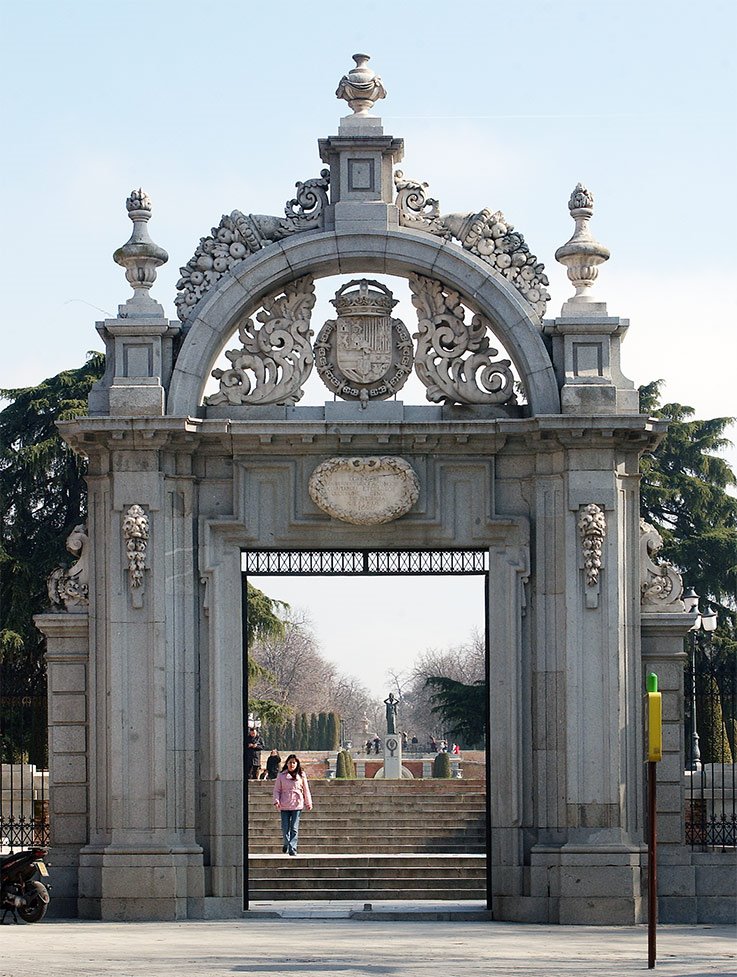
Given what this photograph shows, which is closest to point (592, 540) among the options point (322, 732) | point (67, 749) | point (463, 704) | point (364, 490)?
point (364, 490)

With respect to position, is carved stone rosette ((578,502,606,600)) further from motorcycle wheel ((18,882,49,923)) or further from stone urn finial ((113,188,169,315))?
motorcycle wheel ((18,882,49,923))

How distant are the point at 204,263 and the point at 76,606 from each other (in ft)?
12.2

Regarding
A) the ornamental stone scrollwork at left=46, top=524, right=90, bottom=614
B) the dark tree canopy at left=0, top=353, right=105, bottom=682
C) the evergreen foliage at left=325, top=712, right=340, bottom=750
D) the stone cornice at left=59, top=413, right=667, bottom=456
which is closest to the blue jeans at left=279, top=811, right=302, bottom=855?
the ornamental stone scrollwork at left=46, top=524, right=90, bottom=614

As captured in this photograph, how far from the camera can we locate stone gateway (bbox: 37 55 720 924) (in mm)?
20375

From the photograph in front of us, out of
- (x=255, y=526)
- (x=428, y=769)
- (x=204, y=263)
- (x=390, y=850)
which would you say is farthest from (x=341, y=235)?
(x=428, y=769)

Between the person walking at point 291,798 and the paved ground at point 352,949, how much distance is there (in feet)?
16.1

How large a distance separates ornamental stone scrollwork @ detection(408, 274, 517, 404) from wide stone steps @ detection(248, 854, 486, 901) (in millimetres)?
6885

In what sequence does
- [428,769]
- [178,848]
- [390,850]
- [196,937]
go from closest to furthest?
[196,937], [178,848], [390,850], [428,769]

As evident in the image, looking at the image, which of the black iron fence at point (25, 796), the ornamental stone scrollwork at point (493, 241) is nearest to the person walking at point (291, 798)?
the black iron fence at point (25, 796)

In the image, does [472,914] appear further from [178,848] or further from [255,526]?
[255,526]

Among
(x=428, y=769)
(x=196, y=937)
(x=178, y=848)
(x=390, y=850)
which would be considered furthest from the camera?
(x=428, y=769)

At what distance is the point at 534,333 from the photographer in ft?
68.0

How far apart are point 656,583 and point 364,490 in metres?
3.14

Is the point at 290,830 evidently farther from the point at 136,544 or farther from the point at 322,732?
the point at 322,732
